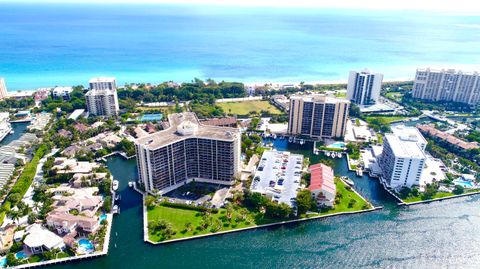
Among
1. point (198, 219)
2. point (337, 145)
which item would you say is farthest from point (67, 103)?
point (337, 145)

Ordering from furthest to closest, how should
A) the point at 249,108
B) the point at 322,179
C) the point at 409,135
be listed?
the point at 249,108 → the point at 409,135 → the point at 322,179

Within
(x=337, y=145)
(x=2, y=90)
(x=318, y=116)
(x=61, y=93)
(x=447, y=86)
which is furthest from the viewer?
(x=447, y=86)

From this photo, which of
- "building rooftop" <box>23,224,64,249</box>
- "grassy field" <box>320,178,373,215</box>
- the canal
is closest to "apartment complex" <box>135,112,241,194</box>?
the canal

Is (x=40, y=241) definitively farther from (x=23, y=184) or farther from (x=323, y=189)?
(x=323, y=189)

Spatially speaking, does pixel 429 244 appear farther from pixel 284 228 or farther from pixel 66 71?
pixel 66 71

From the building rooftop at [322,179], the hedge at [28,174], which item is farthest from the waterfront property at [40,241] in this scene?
the building rooftop at [322,179]

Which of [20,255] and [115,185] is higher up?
[115,185]

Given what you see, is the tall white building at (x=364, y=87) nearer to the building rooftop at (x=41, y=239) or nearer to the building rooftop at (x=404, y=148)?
the building rooftop at (x=404, y=148)
